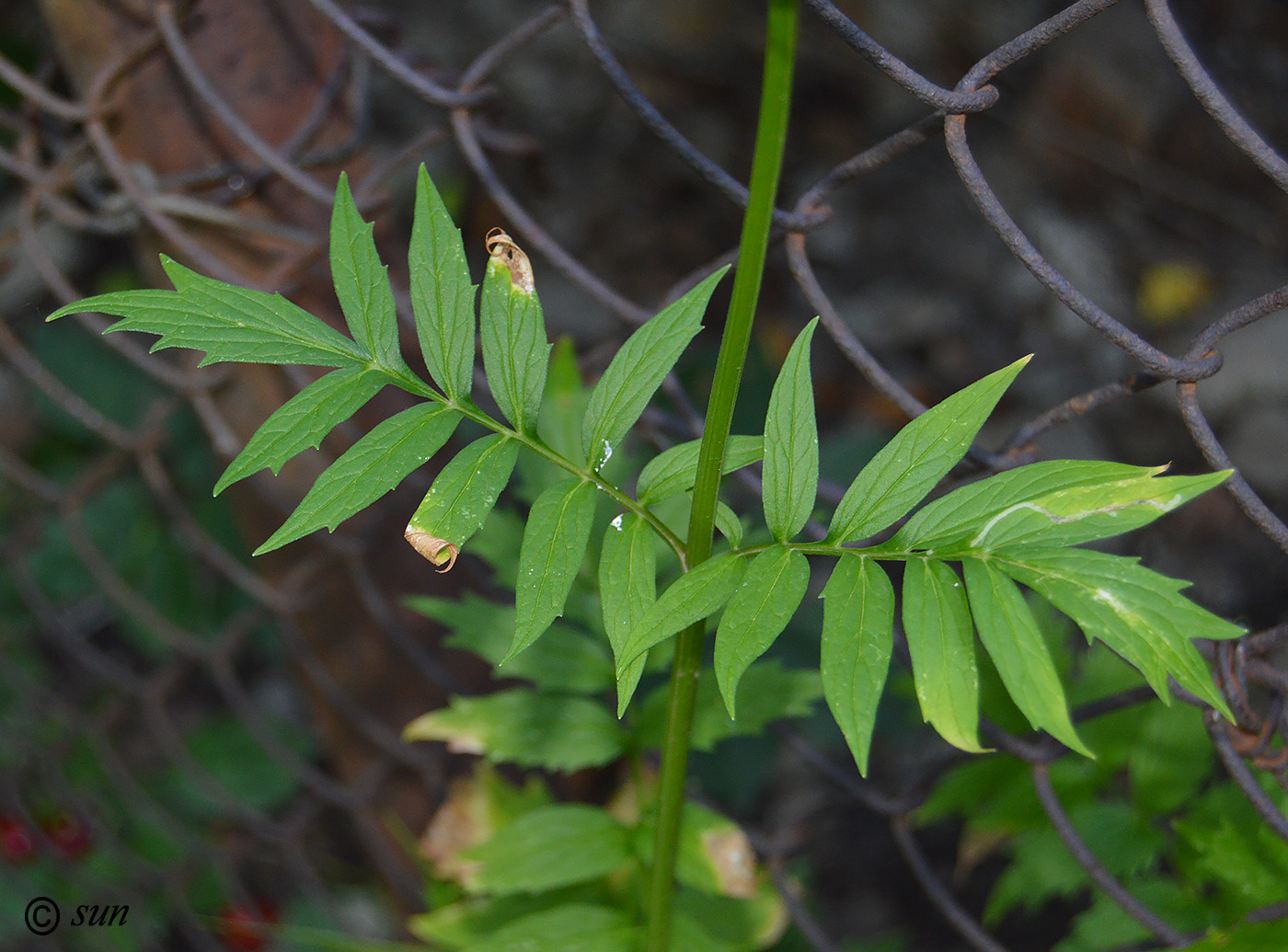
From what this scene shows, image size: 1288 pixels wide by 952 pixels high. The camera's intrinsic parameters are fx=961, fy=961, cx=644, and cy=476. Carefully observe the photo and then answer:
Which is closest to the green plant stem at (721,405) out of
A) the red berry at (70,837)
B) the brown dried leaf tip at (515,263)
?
the brown dried leaf tip at (515,263)

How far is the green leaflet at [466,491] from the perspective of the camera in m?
0.55

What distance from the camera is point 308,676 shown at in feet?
4.31

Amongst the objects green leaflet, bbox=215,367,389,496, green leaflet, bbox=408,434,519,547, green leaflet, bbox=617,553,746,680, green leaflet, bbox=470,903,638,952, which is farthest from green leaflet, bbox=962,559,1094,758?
green leaflet, bbox=470,903,638,952

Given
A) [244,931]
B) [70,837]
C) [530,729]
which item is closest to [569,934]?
[530,729]

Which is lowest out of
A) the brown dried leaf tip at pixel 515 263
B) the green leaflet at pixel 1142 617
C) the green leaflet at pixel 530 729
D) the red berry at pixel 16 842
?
the red berry at pixel 16 842

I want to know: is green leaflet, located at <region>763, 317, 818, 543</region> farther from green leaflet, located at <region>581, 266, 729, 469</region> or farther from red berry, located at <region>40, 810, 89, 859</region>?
red berry, located at <region>40, 810, 89, 859</region>

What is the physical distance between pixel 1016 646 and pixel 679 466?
0.22 m

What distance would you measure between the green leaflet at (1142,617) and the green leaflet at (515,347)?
1.04ft

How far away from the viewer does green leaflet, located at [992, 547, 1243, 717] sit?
0.47 m

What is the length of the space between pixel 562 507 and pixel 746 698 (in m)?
0.37

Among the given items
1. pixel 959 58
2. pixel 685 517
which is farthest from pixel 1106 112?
pixel 685 517

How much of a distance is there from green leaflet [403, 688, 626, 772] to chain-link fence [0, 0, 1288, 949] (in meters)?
0.20

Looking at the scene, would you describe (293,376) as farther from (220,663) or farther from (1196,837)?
(1196,837)

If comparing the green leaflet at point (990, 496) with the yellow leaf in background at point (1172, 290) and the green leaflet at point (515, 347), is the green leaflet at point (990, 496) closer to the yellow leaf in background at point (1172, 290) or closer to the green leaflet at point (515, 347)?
the green leaflet at point (515, 347)
